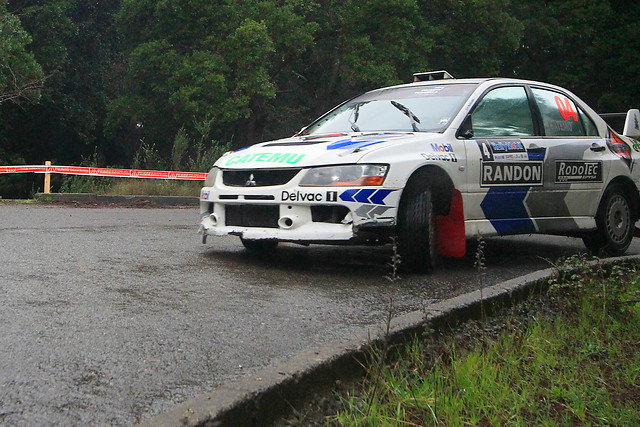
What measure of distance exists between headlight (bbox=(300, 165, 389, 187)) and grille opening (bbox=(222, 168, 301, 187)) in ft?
0.62

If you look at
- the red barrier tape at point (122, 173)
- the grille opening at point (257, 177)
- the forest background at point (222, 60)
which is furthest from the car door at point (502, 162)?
the forest background at point (222, 60)

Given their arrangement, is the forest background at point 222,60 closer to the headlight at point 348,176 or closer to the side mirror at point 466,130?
the side mirror at point 466,130

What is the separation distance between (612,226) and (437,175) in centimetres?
245

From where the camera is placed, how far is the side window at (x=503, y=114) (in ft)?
20.9

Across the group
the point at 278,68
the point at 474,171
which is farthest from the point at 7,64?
the point at 474,171

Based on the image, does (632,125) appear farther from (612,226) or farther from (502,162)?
(502,162)

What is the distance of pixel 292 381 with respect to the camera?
2652 mm

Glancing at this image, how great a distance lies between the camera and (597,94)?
35406 millimetres

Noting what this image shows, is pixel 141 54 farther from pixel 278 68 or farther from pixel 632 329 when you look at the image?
pixel 632 329

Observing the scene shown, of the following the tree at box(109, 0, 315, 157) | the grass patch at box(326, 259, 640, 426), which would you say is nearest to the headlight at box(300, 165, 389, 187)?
the grass patch at box(326, 259, 640, 426)

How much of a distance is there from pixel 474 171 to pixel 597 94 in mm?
32165

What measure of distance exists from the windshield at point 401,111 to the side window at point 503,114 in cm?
20

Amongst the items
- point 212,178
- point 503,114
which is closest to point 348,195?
point 212,178

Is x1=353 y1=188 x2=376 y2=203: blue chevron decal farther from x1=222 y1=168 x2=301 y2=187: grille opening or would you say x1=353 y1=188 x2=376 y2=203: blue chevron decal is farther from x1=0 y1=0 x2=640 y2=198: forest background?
x1=0 y1=0 x2=640 y2=198: forest background
